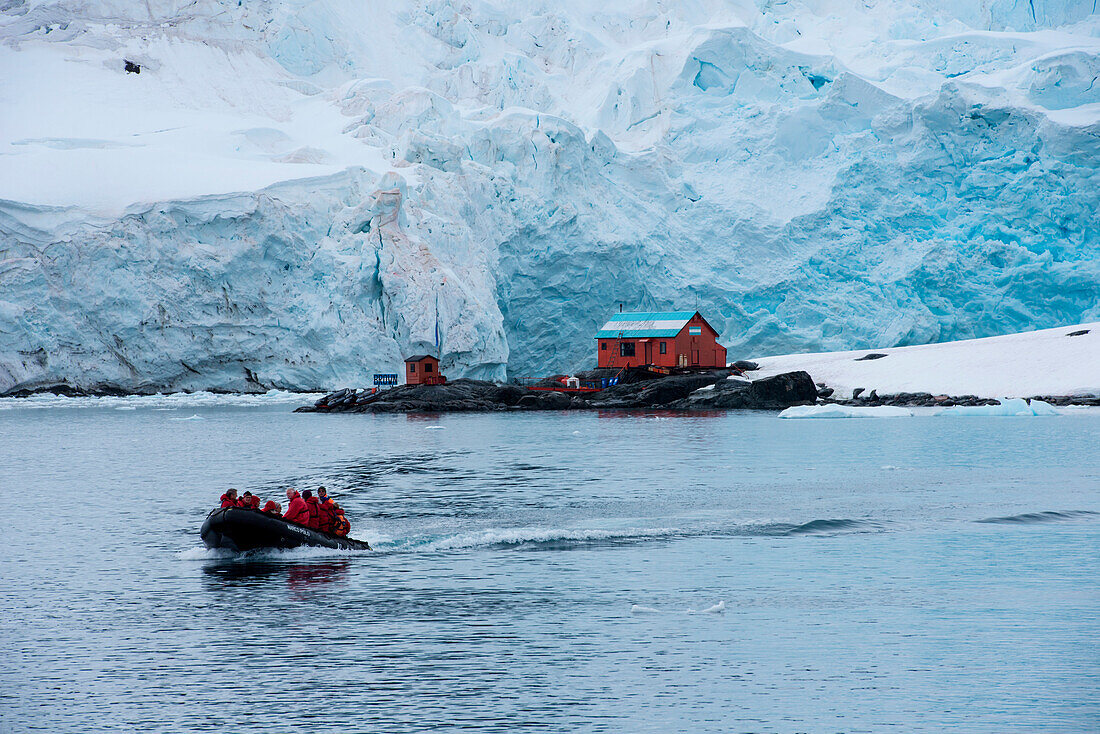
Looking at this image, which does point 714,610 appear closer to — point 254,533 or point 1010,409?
point 254,533

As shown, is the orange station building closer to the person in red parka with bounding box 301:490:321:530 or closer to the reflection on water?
the person in red parka with bounding box 301:490:321:530

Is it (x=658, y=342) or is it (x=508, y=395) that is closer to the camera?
(x=508, y=395)

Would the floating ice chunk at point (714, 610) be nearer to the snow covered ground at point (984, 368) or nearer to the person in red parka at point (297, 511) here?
the person in red parka at point (297, 511)

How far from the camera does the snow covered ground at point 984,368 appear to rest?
147 ft

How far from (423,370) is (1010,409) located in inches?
1053

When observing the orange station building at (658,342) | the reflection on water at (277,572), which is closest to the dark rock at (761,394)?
the orange station building at (658,342)

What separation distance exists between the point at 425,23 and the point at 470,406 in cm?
3463

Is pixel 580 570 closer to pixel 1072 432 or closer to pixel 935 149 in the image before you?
pixel 1072 432

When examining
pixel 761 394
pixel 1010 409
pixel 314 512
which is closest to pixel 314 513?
pixel 314 512

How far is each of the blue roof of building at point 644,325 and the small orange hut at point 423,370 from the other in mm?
8875

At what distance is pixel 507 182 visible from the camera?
2265 inches

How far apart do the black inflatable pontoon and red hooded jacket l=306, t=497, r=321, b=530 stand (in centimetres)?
16

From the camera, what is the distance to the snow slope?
5050 centimetres

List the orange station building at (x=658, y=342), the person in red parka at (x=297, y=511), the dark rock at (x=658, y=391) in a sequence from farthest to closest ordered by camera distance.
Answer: the orange station building at (x=658, y=342)
the dark rock at (x=658, y=391)
the person in red parka at (x=297, y=511)
